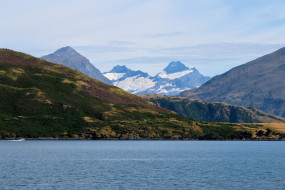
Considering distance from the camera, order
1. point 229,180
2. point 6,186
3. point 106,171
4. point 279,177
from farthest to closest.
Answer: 1. point 106,171
2. point 279,177
3. point 229,180
4. point 6,186

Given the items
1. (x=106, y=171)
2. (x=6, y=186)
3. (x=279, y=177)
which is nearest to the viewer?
(x=6, y=186)

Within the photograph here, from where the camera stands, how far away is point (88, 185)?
105 metres

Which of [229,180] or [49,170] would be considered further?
[49,170]

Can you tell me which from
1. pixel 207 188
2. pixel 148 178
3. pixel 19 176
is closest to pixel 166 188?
pixel 207 188

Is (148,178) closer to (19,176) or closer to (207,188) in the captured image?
(207,188)

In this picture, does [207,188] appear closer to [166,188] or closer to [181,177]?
[166,188]

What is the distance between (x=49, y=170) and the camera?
138625 millimetres

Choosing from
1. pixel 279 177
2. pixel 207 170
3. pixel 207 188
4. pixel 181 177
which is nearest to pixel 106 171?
pixel 181 177

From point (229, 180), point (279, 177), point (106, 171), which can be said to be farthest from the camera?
point (106, 171)

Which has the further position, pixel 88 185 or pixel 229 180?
pixel 229 180

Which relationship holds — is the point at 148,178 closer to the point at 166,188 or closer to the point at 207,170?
the point at 166,188

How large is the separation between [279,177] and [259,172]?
14471mm

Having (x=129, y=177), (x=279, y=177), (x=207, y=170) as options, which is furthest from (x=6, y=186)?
(x=279, y=177)

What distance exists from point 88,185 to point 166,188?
794 inches
